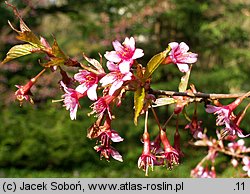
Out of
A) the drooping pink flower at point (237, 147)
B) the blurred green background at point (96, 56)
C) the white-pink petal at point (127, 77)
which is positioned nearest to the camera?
the white-pink petal at point (127, 77)

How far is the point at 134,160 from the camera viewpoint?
5273 mm

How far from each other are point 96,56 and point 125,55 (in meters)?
5.06

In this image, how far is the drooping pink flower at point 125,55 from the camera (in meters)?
0.75

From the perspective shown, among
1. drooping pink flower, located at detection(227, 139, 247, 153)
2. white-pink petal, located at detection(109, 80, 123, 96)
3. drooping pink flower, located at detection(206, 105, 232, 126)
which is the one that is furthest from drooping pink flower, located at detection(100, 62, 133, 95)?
drooping pink flower, located at detection(227, 139, 247, 153)

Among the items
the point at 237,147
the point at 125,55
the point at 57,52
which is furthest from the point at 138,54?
the point at 237,147

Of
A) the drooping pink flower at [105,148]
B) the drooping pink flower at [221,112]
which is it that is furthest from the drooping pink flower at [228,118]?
the drooping pink flower at [105,148]

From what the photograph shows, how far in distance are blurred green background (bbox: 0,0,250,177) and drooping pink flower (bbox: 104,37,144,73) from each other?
3851 millimetres

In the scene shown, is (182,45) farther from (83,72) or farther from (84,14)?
(84,14)

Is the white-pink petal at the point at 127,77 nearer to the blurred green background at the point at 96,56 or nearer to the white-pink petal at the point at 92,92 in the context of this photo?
the white-pink petal at the point at 92,92

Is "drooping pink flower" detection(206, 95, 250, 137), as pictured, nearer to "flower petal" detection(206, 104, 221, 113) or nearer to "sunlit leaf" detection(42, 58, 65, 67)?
"flower petal" detection(206, 104, 221, 113)

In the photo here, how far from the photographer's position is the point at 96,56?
5.81 meters

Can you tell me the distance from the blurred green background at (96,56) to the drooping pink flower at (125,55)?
3.85m
